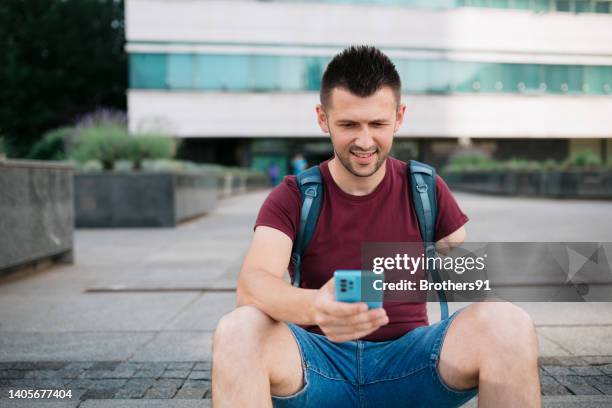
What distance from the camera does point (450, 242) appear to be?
7.87 ft

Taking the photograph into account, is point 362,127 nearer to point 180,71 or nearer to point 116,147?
point 116,147

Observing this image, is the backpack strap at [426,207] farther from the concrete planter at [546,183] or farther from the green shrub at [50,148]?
the green shrub at [50,148]

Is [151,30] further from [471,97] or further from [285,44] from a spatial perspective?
[471,97]

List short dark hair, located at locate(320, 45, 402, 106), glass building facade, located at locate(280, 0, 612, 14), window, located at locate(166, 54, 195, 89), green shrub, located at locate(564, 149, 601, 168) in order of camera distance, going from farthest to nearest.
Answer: glass building facade, located at locate(280, 0, 612, 14) < window, located at locate(166, 54, 195, 89) < green shrub, located at locate(564, 149, 601, 168) < short dark hair, located at locate(320, 45, 402, 106)

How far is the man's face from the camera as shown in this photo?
2.26m

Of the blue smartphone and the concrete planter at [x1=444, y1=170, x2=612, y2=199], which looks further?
the concrete planter at [x1=444, y1=170, x2=612, y2=199]

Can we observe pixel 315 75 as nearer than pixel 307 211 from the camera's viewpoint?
No

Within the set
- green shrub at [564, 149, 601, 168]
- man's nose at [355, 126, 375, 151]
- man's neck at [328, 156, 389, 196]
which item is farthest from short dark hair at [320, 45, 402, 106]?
A: green shrub at [564, 149, 601, 168]

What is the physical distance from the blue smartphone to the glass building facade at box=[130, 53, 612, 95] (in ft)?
102

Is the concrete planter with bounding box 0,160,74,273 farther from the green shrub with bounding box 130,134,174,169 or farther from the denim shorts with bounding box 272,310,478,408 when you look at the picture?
the green shrub with bounding box 130,134,174,169

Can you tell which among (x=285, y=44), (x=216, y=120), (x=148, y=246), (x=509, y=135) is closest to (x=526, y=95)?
(x=509, y=135)

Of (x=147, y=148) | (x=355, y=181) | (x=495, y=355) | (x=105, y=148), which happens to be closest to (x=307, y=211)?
(x=355, y=181)

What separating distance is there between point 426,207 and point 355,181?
288 millimetres

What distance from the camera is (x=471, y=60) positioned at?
111 ft
